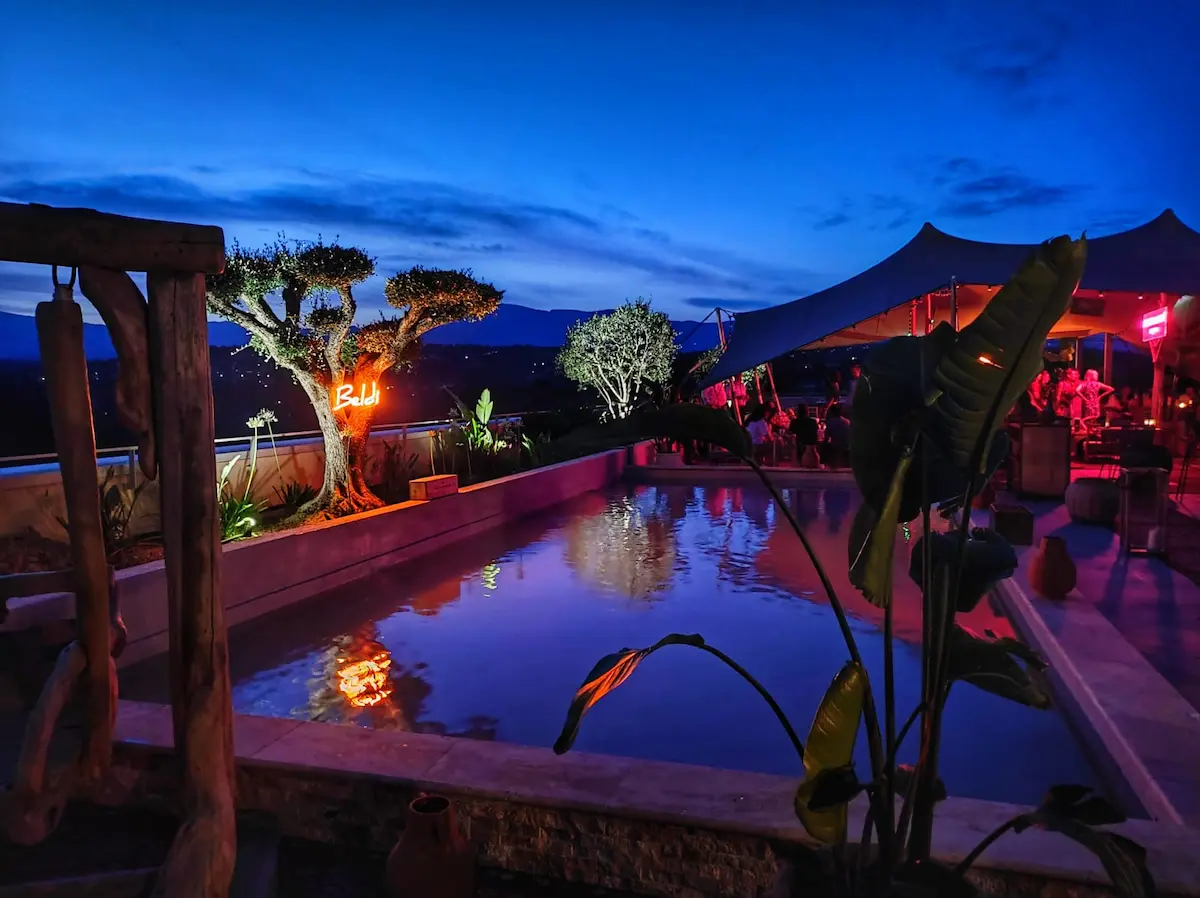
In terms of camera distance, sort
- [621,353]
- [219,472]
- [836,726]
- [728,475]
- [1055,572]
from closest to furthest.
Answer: [836,726] < [1055,572] < [219,472] < [728,475] < [621,353]

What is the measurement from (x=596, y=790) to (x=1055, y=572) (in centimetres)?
315

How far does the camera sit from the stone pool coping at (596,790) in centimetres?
194

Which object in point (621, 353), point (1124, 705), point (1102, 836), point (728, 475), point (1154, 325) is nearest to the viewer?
point (1102, 836)

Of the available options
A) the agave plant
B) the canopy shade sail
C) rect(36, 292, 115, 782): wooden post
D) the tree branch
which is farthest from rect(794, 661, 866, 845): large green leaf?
the canopy shade sail

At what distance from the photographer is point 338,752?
2646 mm

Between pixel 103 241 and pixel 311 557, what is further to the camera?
pixel 311 557

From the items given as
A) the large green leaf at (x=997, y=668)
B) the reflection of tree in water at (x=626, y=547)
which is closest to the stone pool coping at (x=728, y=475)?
the reflection of tree in water at (x=626, y=547)

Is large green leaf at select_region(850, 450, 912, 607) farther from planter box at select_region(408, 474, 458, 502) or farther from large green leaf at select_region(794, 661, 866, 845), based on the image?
planter box at select_region(408, 474, 458, 502)

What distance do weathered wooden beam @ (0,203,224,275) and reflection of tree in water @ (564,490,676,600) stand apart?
3.95 meters

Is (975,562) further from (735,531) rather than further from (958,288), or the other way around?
(958,288)

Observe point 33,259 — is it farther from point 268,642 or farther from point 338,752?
point 268,642

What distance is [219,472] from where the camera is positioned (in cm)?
669

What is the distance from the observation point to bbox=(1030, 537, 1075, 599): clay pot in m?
4.28

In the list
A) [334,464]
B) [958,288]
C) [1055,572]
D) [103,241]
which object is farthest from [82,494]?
[958,288]
